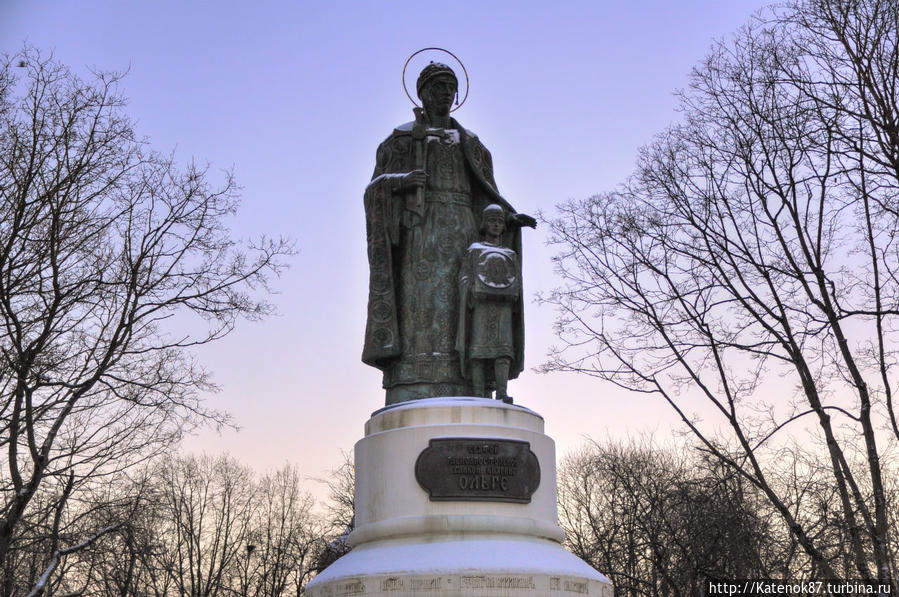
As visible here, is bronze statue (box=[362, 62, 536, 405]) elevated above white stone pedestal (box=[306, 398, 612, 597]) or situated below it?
above

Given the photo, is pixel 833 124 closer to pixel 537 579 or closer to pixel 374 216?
pixel 374 216

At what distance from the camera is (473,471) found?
9625mm

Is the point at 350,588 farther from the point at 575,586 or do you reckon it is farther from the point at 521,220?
the point at 521,220

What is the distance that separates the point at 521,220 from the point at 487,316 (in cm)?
132

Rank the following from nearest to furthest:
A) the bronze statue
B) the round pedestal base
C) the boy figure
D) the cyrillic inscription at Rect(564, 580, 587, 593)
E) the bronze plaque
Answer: the round pedestal base, the cyrillic inscription at Rect(564, 580, 587, 593), the bronze plaque, the boy figure, the bronze statue

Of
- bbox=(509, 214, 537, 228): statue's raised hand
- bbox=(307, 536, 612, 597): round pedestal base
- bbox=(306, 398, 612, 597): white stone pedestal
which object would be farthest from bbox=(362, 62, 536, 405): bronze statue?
bbox=(307, 536, 612, 597): round pedestal base

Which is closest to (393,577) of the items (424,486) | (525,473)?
(424,486)

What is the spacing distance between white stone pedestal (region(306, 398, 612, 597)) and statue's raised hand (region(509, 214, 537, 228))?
89.8 inches

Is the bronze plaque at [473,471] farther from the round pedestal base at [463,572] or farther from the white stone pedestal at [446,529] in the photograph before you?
the round pedestal base at [463,572]

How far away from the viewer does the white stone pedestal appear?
8828 millimetres

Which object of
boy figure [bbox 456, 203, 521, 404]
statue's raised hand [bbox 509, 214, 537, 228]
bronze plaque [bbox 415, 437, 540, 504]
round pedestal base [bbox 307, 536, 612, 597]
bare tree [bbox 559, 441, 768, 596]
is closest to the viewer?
round pedestal base [bbox 307, 536, 612, 597]

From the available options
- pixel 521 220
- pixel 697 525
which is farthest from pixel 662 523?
pixel 521 220

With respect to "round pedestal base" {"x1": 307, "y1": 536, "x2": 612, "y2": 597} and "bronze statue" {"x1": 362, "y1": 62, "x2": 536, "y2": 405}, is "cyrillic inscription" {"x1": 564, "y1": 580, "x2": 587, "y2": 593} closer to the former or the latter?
"round pedestal base" {"x1": 307, "y1": 536, "x2": 612, "y2": 597}

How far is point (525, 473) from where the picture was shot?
9805 mm
